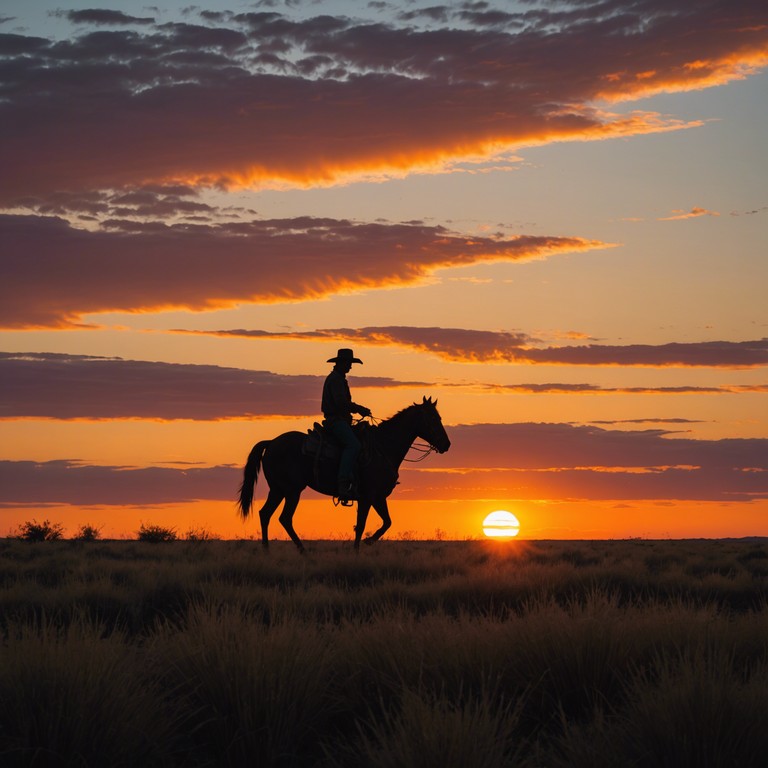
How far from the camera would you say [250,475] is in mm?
24422

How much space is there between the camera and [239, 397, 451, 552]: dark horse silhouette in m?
22.6

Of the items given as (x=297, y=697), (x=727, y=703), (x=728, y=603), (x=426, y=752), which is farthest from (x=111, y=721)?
(x=728, y=603)

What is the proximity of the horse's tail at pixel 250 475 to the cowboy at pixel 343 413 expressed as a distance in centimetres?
274

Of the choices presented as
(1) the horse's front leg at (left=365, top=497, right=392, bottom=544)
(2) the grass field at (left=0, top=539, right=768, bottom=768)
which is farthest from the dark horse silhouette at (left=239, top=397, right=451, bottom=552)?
(2) the grass field at (left=0, top=539, right=768, bottom=768)

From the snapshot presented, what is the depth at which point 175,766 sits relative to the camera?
6031 millimetres

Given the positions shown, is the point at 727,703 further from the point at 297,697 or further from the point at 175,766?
the point at 175,766

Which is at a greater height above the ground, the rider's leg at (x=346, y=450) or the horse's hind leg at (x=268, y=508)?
the rider's leg at (x=346, y=450)

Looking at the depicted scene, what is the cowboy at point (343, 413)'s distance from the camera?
20.9m

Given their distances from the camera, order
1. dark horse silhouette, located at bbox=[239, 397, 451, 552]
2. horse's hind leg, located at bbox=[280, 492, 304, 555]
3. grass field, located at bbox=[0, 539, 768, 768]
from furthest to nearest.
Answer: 1. horse's hind leg, located at bbox=[280, 492, 304, 555]
2. dark horse silhouette, located at bbox=[239, 397, 451, 552]
3. grass field, located at bbox=[0, 539, 768, 768]

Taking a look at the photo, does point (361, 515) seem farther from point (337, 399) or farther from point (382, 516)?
point (337, 399)

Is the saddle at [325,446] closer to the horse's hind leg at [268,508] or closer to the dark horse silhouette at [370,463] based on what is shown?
the dark horse silhouette at [370,463]

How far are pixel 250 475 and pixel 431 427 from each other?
15.2 ft

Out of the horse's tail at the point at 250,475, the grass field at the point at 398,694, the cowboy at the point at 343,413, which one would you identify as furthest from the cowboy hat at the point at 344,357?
the grass field at the point at 398,694

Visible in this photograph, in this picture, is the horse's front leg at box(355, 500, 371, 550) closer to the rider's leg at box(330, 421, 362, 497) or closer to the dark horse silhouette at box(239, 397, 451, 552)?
the dark horse silhouette at box(239, 397, 451, 552)
